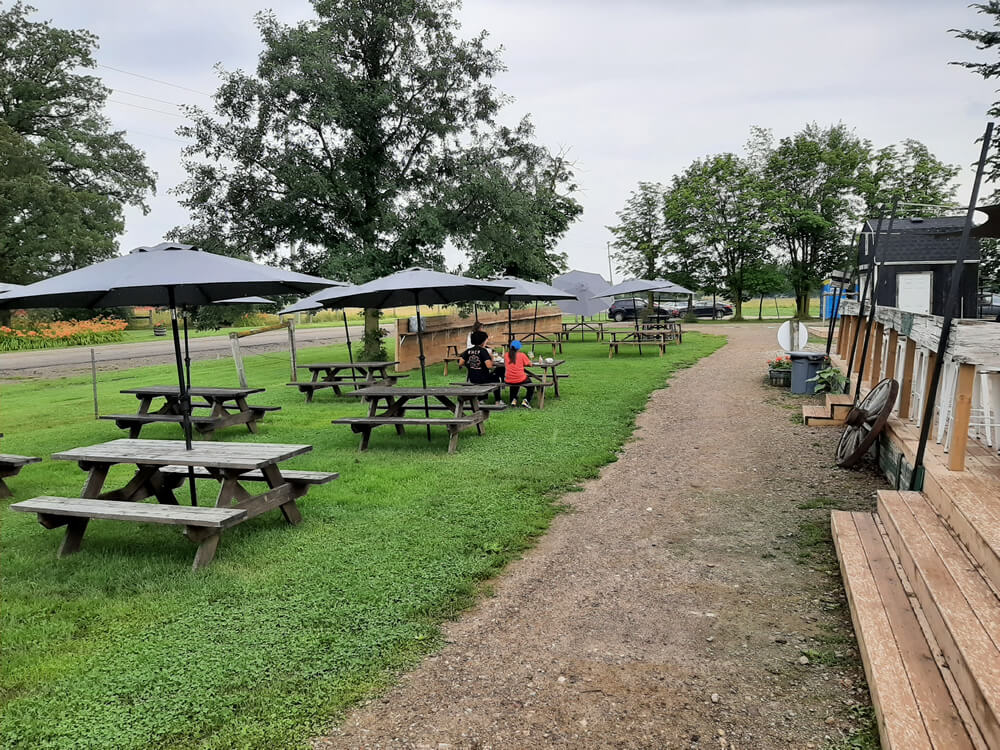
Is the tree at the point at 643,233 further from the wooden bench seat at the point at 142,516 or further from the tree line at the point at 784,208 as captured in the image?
the wooden bench seat at the point at 142,516

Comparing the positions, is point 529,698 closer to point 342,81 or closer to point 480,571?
point 480,571

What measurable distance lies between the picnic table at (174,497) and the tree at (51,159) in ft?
96.6

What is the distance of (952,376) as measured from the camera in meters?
5.30

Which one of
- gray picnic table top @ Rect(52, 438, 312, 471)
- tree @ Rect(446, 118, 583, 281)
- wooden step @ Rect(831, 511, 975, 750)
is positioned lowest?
wooden step @ Rect(831, 511, 975, 750)

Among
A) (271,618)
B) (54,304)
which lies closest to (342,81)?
(54,304)

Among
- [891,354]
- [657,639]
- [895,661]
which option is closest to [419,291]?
[891,354]

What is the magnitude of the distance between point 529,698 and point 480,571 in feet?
4.75

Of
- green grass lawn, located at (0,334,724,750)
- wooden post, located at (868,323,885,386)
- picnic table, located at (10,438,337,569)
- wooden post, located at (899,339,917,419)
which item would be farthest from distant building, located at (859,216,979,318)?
picnic table, located at (10,438,337,569)

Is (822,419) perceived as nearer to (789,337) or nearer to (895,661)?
(789,337)

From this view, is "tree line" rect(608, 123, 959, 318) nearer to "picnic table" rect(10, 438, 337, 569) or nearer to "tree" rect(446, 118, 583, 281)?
"tree" rect(446, 118, 583, 281)

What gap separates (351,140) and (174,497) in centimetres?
1418

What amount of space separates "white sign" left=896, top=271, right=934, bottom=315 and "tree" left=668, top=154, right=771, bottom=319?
2127 cm

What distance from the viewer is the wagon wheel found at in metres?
6.26

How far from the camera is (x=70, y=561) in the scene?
489 centimetres
